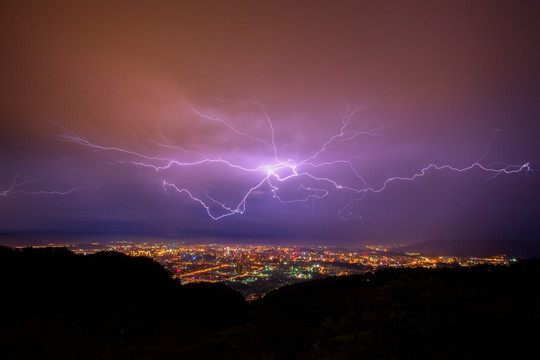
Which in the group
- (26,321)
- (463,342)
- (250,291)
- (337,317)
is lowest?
(250,291)

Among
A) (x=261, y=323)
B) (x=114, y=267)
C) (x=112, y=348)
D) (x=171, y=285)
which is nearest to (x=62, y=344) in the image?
(x=112, y=348)

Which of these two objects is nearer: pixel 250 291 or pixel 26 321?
pixel 26 321

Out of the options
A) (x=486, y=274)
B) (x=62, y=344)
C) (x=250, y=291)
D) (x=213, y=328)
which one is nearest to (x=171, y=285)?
(x=213, y=328)

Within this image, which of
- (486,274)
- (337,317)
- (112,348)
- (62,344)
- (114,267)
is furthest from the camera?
(486,274)

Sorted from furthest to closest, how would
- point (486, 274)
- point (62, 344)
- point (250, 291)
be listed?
1. point (250, 291)
2. point (486, 274)
3. point (62, 344)

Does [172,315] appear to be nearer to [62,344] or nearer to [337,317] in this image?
[62,344]

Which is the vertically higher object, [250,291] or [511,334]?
[511,334]

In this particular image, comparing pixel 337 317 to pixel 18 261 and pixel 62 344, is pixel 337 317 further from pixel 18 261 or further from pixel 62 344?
pixel 18 261
